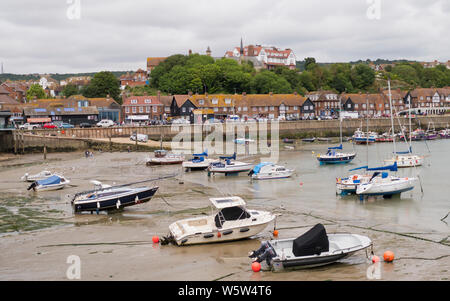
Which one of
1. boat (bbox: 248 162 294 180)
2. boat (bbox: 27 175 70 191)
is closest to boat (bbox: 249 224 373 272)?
boat (bbox: 27 175 70 191)

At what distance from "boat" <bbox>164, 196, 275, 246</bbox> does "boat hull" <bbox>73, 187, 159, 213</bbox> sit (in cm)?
670

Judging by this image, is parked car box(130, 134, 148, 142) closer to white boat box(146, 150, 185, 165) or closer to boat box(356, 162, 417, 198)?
white boat box(146, 150, 185, 165)

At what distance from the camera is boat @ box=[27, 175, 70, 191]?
35.4 m

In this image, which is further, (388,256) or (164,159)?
(164,159)

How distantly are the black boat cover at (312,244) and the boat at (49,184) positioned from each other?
76.3 ft

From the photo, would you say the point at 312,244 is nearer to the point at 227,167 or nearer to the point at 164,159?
the point at 227,167

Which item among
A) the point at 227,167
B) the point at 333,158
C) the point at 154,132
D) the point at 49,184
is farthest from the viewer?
the point at 154,132

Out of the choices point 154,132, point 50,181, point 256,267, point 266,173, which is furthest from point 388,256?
point 154,132

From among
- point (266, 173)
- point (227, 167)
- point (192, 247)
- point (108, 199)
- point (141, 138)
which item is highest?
point (141, 138)

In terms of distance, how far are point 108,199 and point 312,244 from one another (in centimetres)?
1357

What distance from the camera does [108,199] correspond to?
27.4 metres

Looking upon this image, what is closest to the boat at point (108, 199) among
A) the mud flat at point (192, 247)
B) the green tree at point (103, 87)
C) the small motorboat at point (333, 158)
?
the mud flat at point (192, 247)
